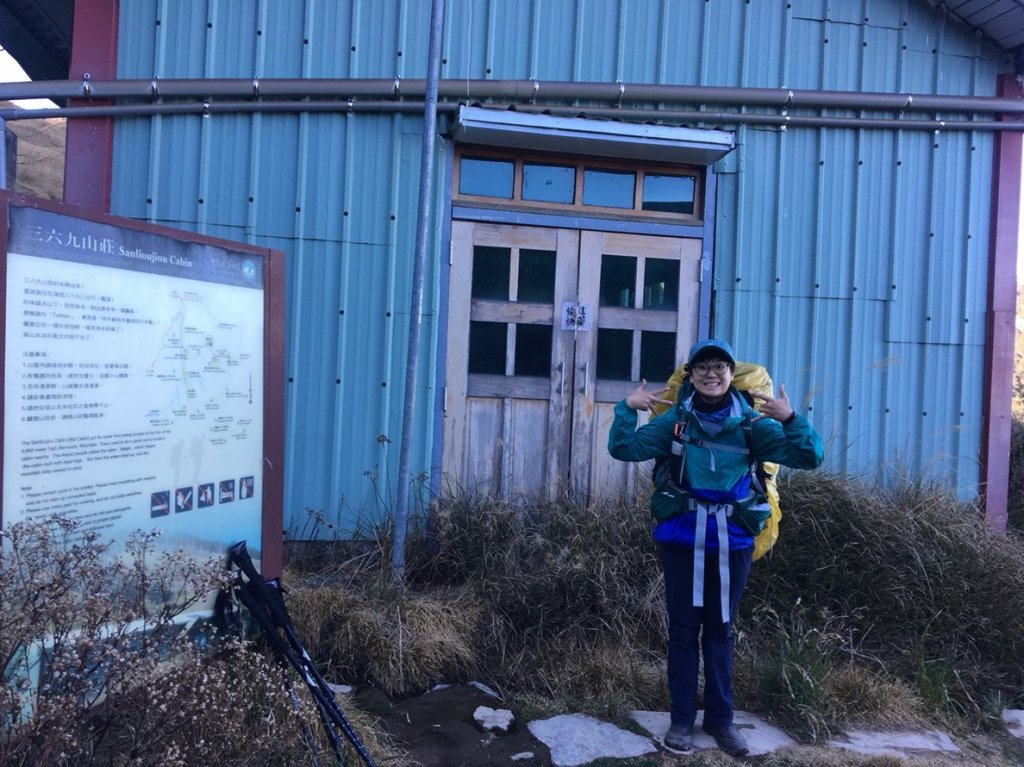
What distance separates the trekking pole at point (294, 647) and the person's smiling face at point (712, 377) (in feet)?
6.46

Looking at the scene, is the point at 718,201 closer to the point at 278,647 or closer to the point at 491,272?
the point at 491,272

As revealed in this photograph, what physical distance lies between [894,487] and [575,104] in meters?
3.38

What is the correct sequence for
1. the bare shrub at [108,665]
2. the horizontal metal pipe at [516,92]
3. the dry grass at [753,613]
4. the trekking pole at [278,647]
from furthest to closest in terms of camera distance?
the horizontal metal pipe at [516,92] → the dry grass at [753,613] → the trekking pole at [278,647] → the bare shrub at [108,665]

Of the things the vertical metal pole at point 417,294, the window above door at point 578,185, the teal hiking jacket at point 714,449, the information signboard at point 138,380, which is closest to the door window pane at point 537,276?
the window above door at point 578,185

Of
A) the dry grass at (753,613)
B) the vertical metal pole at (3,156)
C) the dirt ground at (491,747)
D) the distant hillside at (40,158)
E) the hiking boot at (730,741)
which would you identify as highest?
the distant hillside at (40,158)

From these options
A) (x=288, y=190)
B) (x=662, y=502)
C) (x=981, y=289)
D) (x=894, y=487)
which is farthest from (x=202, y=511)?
(x=981, y=289)

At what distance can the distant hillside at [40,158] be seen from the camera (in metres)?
13.6

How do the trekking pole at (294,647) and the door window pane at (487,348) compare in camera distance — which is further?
the door window pane at (487,348)

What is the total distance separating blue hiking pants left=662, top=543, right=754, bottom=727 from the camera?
11.8 feet

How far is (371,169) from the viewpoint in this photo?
5.63m

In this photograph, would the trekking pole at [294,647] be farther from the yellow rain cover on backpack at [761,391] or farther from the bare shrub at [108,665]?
the yellow rain cover on backpack at [761,391]

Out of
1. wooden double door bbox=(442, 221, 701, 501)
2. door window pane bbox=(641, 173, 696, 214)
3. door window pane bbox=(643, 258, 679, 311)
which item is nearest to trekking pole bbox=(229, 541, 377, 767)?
wooden double door bbox=(442, 221, 701, 501)

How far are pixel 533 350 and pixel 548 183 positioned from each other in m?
1.19

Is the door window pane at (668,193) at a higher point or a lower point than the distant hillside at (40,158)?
lower
